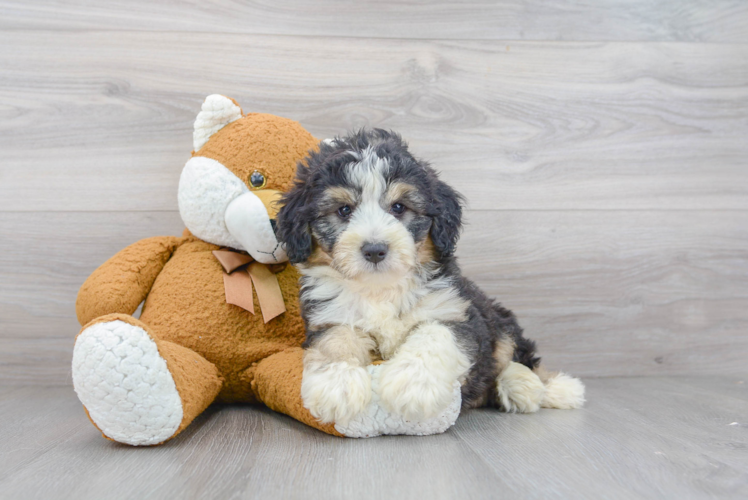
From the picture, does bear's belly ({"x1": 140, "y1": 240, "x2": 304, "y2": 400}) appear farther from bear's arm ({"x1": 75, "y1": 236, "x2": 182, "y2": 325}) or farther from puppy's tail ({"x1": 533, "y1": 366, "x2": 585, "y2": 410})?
puppy's tail ({"x1": 533, "y1": 366, "x2": 585, "y2": 410})

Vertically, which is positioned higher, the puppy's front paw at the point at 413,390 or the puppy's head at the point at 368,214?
the puppy's head at the point at 368,214

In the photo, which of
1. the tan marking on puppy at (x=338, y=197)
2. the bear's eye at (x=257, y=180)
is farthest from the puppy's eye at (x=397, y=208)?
the bear's eye at (x=257, y=180)

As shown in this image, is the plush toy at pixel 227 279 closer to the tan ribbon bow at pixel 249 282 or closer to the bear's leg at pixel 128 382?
the tan ribbon bow at pixel 249 282

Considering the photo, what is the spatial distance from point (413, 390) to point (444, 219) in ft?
1.83

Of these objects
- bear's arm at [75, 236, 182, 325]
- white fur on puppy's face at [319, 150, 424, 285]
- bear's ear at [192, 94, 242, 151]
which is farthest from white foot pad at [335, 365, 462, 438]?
bear's ear at [192, 94, 242, 151]

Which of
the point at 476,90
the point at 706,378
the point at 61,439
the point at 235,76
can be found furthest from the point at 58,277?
the point at 706,378

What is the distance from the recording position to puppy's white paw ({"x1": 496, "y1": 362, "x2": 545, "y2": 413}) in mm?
2133

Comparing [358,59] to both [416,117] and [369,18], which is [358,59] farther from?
[416,117]

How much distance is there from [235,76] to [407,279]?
4.63 ft

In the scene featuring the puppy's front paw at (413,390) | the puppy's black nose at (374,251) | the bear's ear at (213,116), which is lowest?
the puppy's front paw at (413,390)

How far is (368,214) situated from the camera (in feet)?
5.77

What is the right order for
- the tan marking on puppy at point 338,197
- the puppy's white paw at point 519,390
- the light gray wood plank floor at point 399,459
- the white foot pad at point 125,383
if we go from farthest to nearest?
the puppy's white paw at point 519,390
the tan marking on puppy at point 338,197
the white foot pad at point 125,383
the light gray wood plank floor at point 399,459

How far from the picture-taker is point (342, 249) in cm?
171

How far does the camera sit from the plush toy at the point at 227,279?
2023 mm
